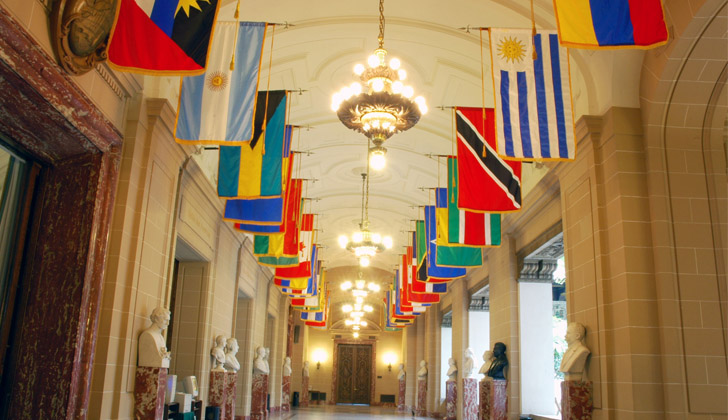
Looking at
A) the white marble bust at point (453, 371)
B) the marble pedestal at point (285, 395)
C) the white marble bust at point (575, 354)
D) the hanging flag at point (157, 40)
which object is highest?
the hanging flag at point (157, 40)

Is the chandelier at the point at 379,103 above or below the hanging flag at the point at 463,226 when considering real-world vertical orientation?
above

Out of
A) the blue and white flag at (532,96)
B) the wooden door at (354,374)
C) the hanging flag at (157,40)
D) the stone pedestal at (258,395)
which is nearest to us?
the hanging flag at (157,40)

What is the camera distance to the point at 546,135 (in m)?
6.56

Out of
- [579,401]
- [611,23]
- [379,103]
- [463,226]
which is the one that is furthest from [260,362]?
[611,23]

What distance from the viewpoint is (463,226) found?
991 cm

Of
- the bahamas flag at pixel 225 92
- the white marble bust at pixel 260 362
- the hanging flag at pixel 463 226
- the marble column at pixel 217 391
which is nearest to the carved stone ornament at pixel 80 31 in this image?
the bahamas flag at pixel 225 92

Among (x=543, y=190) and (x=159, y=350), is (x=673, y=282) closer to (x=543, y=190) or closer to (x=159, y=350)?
Result: (x=543, y=190)

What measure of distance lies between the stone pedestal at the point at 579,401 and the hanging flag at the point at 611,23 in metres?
4.49

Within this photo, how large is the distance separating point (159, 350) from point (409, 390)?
23.3 m

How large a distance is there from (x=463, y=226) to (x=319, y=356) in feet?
87.3

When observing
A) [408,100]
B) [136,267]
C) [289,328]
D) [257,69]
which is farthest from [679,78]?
[289,328]

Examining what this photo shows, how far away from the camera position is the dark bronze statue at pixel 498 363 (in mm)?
12266

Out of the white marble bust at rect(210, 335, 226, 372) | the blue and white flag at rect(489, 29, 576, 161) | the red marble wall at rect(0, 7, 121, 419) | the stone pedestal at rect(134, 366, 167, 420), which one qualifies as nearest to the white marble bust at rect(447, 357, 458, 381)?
the white marble bust at rect(210, 335, 226, 372)

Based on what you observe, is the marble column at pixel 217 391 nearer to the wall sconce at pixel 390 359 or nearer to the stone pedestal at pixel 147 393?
the stone pedestal at pixel 147 393
